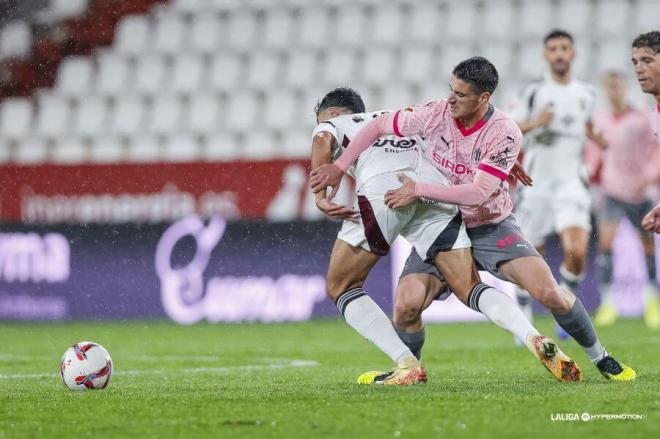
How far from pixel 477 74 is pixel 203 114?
10.8m

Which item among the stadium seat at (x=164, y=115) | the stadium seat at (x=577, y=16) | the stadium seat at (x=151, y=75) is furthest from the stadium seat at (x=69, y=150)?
the stadium seat at (x=577, y=16)

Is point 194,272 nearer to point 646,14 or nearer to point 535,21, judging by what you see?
point 535,21

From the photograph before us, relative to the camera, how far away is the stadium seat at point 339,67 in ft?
54.2

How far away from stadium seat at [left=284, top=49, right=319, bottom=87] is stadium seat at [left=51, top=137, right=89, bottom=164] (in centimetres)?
301

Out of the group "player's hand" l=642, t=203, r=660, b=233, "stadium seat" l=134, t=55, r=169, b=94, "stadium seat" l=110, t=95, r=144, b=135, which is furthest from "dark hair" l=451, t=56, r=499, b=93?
"stadium seat" l=134, t=55, r=169, b=94

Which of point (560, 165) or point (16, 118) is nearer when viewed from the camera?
point (560, 165)

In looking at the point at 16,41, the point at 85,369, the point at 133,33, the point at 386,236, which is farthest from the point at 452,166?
the point at 16,41

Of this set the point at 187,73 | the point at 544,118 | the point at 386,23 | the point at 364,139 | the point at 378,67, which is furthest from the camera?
the point at 187,73

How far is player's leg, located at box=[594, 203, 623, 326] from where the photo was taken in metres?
11.5

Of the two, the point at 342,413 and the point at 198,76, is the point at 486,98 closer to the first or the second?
the point at 342,413

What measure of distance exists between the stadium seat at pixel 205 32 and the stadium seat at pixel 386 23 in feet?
7.62

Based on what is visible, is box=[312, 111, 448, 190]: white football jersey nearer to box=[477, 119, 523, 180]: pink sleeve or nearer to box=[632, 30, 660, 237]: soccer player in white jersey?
box=[477, 119, 523, 180]: pink sleeve

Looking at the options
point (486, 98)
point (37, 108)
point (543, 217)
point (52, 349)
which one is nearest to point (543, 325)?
point (543, 217)

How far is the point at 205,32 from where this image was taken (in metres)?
17.5
